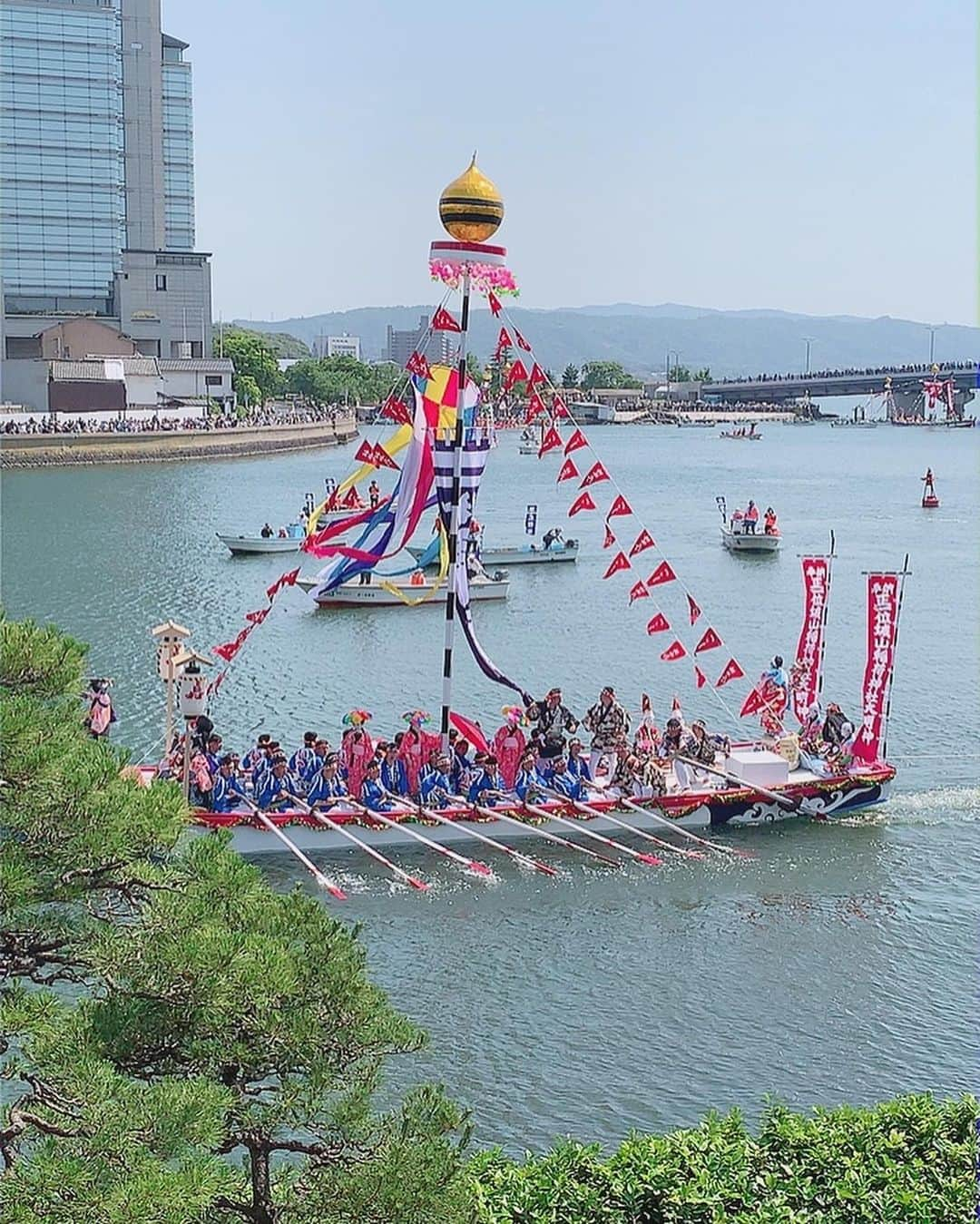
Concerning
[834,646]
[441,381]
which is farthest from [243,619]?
[441,381]

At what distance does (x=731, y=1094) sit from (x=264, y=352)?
431 feet

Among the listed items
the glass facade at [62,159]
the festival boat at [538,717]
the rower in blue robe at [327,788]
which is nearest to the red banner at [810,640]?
the festival boat at [538,717]

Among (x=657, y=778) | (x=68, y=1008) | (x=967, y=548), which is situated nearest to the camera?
(x=68, y=1008)

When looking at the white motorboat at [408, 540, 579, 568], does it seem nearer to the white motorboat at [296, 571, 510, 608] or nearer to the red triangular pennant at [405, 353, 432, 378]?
the white motorboat at [296, 571, 510, 608]

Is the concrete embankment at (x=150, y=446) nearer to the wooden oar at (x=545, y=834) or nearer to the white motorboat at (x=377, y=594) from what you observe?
the white motorboat at (x=377, y=594)

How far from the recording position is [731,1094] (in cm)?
1578

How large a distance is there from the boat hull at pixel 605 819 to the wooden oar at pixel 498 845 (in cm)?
6

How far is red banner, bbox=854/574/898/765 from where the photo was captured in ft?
79.0

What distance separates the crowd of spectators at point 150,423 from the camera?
8606 cm

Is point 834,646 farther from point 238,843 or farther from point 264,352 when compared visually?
point 264,352

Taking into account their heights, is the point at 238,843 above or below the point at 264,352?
below

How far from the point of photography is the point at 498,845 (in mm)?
22312

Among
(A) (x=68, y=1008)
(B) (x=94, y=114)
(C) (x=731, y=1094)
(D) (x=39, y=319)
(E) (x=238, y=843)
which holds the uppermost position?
(B) (x=94, y=114)

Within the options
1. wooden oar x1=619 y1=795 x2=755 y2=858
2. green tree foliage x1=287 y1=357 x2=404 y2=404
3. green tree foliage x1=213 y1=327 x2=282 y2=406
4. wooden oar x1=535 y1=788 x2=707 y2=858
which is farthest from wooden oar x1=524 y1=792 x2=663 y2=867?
green tree foliage x1=287 y1=357 x2=404 y2=404
